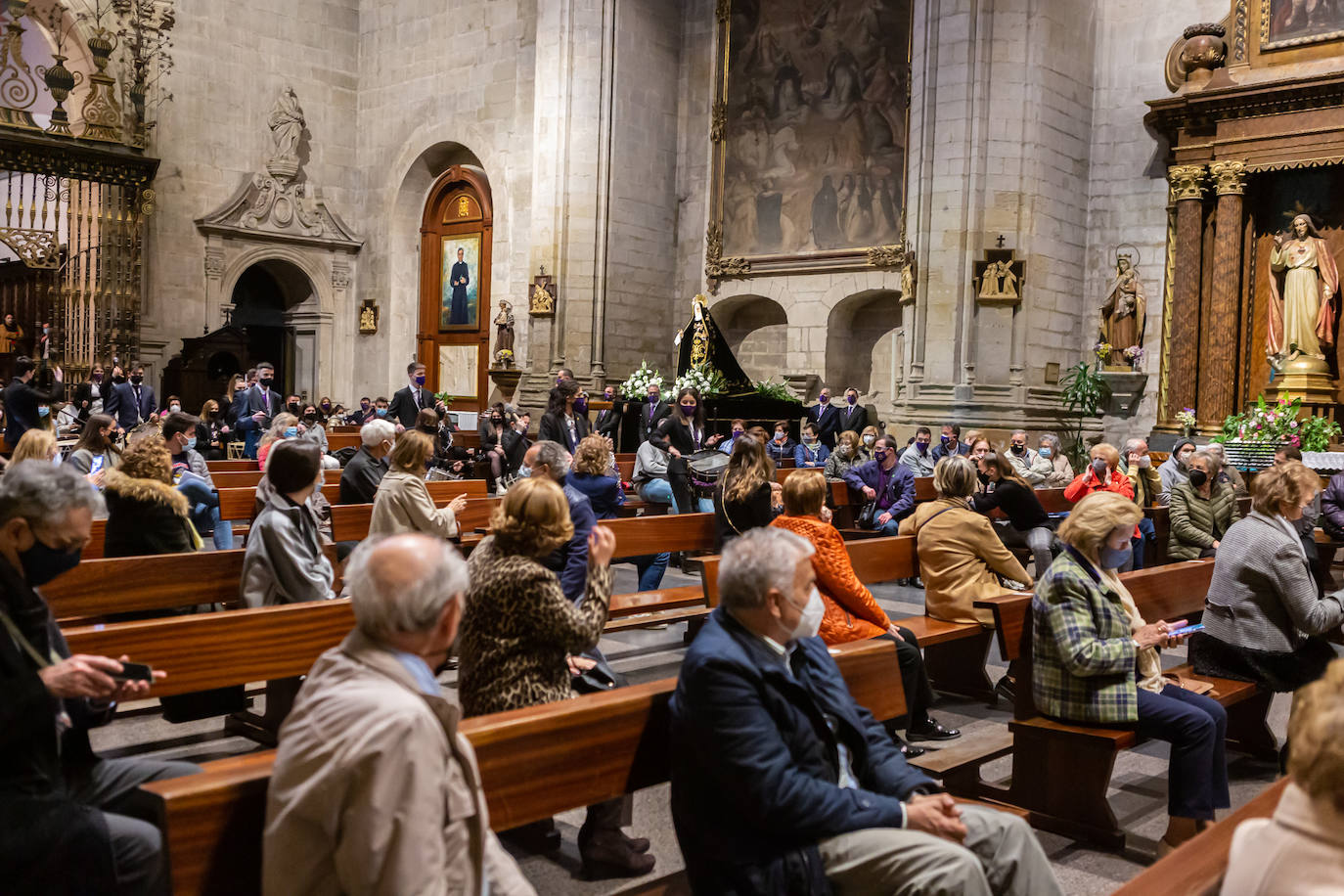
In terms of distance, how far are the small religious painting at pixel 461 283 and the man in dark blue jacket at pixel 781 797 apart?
1952 cm

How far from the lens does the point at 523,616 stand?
3301 millimetres

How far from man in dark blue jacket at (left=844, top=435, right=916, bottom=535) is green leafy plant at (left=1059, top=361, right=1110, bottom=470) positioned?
5832 millimetres

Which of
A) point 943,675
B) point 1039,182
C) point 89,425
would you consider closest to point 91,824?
point 943,675

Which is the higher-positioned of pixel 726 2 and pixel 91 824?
pixel 726 2

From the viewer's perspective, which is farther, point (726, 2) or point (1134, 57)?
point (726, 2)

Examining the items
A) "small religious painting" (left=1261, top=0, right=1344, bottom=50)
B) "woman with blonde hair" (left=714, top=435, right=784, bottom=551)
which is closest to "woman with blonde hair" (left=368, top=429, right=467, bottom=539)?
"woman with blonde hair" (left=714, top=435, right=784, bottom=551)

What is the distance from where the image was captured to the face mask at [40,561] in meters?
2.62

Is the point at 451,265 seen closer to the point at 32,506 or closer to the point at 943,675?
the point at 943,675

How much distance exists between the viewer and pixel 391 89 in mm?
22734

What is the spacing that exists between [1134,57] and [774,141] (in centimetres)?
568

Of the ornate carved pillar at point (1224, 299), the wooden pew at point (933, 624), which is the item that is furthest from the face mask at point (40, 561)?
the ornate carved pillar at point (1224, 299)

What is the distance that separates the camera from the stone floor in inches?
152

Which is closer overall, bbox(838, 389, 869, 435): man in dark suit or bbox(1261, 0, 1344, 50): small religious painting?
bbox(1261, 0, 1344, 50): small religious painting

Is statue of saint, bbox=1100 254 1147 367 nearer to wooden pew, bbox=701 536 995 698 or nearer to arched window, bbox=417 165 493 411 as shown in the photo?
wooden pew, bbox=701 536 995 698
